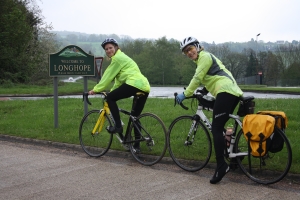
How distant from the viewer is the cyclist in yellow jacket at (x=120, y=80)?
705 cm

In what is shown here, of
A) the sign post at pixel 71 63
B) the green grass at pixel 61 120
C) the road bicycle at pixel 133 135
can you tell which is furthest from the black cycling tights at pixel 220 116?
the sign post at pixel 71 63

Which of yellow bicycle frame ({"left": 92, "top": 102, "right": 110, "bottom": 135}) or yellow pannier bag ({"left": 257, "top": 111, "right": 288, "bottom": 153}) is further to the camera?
yellow bicycle frame ({"left": 92, "top": 102, "right": 110, "bottom": 135})

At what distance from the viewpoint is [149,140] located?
7.12 metres

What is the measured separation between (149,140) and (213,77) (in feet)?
5.88

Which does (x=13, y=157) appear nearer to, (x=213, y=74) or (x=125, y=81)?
(x=125, y=81)

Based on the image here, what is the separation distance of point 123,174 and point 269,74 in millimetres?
74854

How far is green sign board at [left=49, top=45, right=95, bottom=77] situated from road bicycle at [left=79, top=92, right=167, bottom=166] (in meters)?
2.63

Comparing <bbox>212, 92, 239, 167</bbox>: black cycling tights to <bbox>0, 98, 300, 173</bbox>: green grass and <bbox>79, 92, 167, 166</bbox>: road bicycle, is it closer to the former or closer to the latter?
<bbox>0, 98, 300, 173</bbox>: green grass

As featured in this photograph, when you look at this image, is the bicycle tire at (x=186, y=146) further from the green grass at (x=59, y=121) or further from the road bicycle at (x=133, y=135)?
the green grass at (x=59, y=121)

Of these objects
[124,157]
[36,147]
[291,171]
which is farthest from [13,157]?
[291,171]

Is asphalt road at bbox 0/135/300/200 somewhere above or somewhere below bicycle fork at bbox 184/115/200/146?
below

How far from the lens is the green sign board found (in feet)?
34.0

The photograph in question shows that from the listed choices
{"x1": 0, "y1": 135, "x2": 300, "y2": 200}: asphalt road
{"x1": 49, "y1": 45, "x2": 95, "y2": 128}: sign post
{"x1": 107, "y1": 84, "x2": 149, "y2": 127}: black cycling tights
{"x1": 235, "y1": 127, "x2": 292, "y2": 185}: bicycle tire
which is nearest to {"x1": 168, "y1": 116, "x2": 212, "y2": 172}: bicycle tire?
{"x1": 0, "y1": 135, "x2": 300, "y2": 200}: asphalt road

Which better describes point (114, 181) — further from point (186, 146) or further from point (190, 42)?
point (190, 42)
